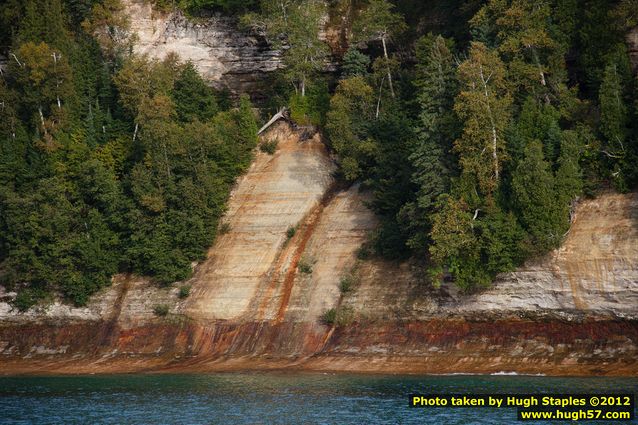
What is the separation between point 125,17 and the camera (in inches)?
3489

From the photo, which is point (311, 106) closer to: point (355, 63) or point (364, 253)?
point (355, 63)

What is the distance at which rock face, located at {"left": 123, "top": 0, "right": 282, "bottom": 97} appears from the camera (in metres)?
88.2

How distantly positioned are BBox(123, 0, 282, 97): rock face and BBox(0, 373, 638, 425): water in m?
33.9

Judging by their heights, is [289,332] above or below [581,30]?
below

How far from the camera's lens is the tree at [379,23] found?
267 ft

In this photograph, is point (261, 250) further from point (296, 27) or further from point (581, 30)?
point (581, 30)

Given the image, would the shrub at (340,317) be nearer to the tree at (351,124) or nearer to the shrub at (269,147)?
the tree at (351,124)

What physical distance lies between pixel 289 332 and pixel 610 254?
21963 millimetres

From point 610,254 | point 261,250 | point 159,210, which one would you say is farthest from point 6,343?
point 610,254

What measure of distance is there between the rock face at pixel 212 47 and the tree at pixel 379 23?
8956 millimetres

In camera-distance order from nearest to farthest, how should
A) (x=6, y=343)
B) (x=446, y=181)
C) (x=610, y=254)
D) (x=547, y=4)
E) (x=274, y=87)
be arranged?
(x=610, y=254) → (x=446, y=181) → (x=547, y=4) → (x=6, y=343) → (x=274, y=87)

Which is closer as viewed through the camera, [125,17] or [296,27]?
[296,27]

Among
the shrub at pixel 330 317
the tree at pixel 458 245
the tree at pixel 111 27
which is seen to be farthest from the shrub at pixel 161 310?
the tree at pixel 111 27

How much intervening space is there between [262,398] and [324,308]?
16093mm
